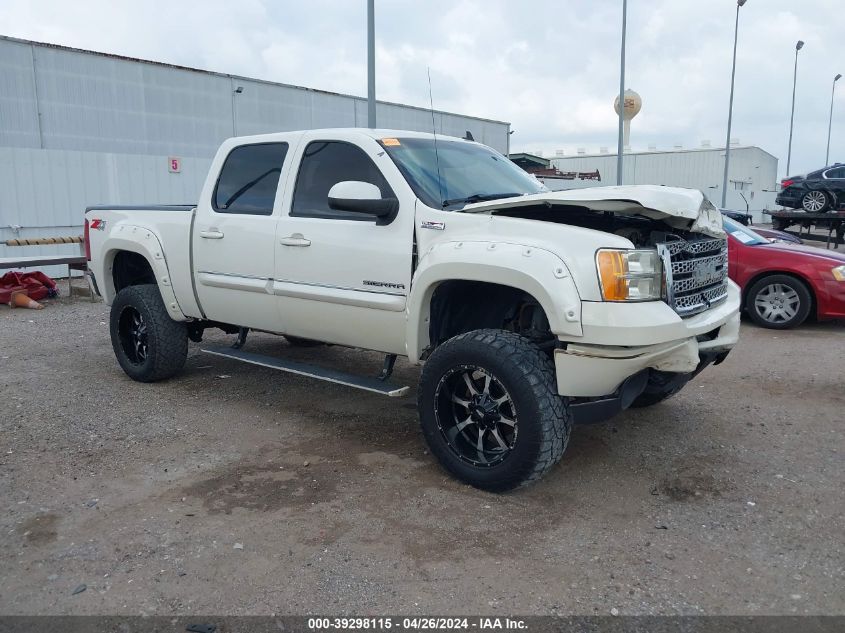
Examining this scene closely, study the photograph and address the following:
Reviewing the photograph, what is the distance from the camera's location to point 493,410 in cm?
385

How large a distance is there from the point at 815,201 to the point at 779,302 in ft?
38.3

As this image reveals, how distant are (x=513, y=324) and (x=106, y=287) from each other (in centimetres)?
398

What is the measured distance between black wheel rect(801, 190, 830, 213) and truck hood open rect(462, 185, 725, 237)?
1683 centimetres

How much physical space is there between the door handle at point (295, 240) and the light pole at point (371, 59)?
7206 millimetres

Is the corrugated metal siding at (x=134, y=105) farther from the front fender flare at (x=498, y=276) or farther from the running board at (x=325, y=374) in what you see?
the front fender flare at (x=498, y=276)

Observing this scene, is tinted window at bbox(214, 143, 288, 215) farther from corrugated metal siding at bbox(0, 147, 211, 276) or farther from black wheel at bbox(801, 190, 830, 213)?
black wheel at bbox(801, 190, 830, 213)

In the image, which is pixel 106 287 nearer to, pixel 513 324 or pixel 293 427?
pixel 293 427

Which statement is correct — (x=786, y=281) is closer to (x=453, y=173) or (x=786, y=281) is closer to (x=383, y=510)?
(x=453, y=173)

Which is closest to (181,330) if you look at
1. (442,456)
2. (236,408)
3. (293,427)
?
(236,408)

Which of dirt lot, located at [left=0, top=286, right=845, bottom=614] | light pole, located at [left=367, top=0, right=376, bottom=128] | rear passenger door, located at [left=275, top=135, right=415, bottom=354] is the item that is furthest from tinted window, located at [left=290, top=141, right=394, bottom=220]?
light pole, located at [left=367, top=0, right=376, bottom=128]

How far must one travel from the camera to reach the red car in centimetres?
859

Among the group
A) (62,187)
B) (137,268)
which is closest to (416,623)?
(137,268)

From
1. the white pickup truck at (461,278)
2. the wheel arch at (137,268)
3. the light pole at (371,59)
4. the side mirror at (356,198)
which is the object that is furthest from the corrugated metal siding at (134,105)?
the side mirror at (356,198)

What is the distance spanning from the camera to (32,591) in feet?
9.77
